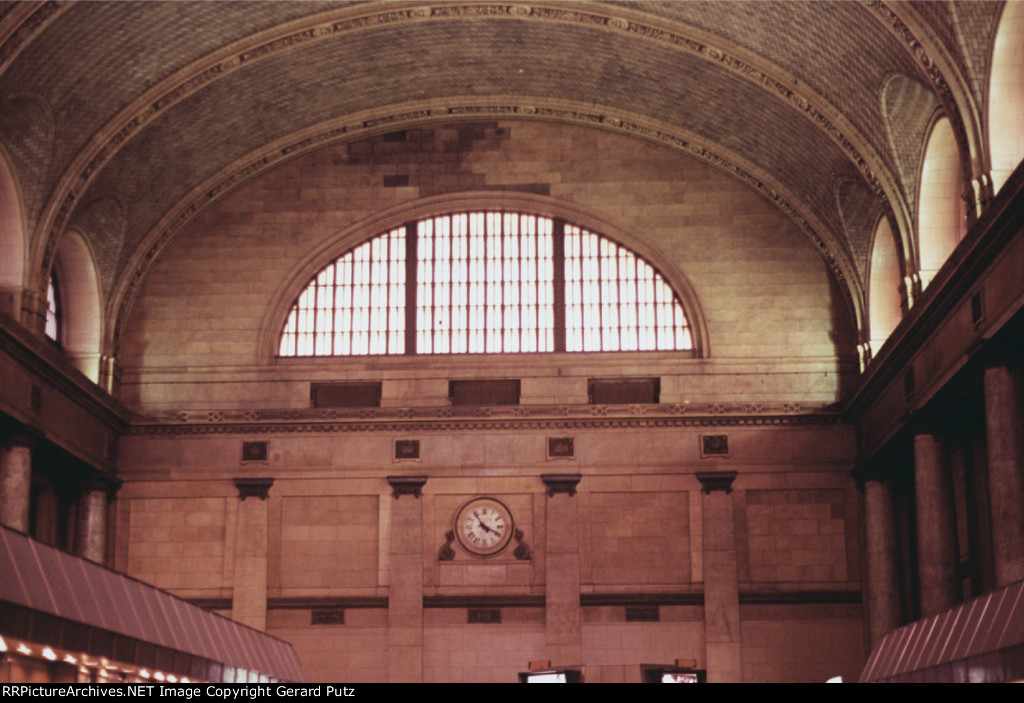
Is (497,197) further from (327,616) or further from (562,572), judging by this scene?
(327,616)

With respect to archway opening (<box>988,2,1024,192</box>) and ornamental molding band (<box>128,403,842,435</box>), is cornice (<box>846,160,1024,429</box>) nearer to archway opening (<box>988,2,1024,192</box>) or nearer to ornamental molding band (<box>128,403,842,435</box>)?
archway opening (<box>988,2,1024,192</box>)

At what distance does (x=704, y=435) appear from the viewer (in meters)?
37.3

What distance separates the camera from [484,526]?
36.9m

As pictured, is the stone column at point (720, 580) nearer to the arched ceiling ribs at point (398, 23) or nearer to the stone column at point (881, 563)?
the stone column at point (881, 563)

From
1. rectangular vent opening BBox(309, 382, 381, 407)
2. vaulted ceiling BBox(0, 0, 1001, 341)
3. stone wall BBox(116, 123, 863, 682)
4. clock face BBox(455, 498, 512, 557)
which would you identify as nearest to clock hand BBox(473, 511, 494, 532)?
clock face BBox(455, 498, 512, 557)

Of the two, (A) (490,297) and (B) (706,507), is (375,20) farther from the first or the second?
(B) (706,507)

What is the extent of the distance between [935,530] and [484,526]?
11.2 m

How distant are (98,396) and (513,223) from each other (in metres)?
11.3

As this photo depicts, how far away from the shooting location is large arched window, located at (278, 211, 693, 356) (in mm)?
38500

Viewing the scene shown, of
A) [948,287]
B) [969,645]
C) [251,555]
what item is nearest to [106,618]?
[969,645]

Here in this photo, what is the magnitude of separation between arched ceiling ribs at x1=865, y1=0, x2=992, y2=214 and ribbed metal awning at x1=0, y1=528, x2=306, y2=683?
15.2m

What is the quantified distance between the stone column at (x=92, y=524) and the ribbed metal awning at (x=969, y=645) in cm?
1954

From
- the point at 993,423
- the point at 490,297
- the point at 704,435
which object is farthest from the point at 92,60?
the point at 993,423

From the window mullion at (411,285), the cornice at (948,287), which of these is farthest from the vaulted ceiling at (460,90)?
the window mullion at (411,285)
